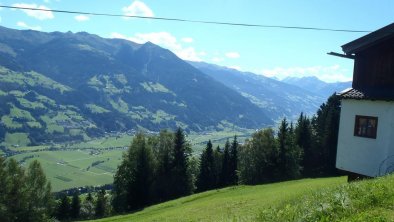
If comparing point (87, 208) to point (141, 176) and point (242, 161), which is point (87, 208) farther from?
point (242, 161)

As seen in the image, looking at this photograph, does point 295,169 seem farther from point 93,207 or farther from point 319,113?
point 93,207

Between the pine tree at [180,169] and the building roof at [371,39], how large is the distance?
52748 mm

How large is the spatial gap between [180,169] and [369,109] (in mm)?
54173

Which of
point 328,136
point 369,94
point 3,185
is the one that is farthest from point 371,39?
point 328,136

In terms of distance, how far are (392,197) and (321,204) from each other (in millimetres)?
2260

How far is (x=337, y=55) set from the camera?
1095 inches

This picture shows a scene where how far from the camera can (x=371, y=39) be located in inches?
1014

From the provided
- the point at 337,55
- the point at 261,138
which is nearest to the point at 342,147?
the point at 337,55

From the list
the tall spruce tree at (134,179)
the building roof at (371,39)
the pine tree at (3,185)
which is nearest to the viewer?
the building roof at (371,39)

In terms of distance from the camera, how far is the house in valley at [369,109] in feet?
78.7

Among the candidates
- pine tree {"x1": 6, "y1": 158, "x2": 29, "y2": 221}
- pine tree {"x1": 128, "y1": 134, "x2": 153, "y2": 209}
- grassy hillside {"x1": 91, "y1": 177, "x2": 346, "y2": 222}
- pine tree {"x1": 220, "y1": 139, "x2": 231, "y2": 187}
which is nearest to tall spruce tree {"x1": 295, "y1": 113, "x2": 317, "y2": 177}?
pine tree {"x1": 220, "y1": 139, "x2": 231, "y2": 187}

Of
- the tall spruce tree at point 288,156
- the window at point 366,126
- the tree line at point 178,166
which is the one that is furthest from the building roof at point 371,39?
the tall spruce tree at point 288,156

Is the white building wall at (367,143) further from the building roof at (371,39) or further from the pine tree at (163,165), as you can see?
the pine tree at (163,165)

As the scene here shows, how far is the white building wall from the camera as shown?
2375cm
